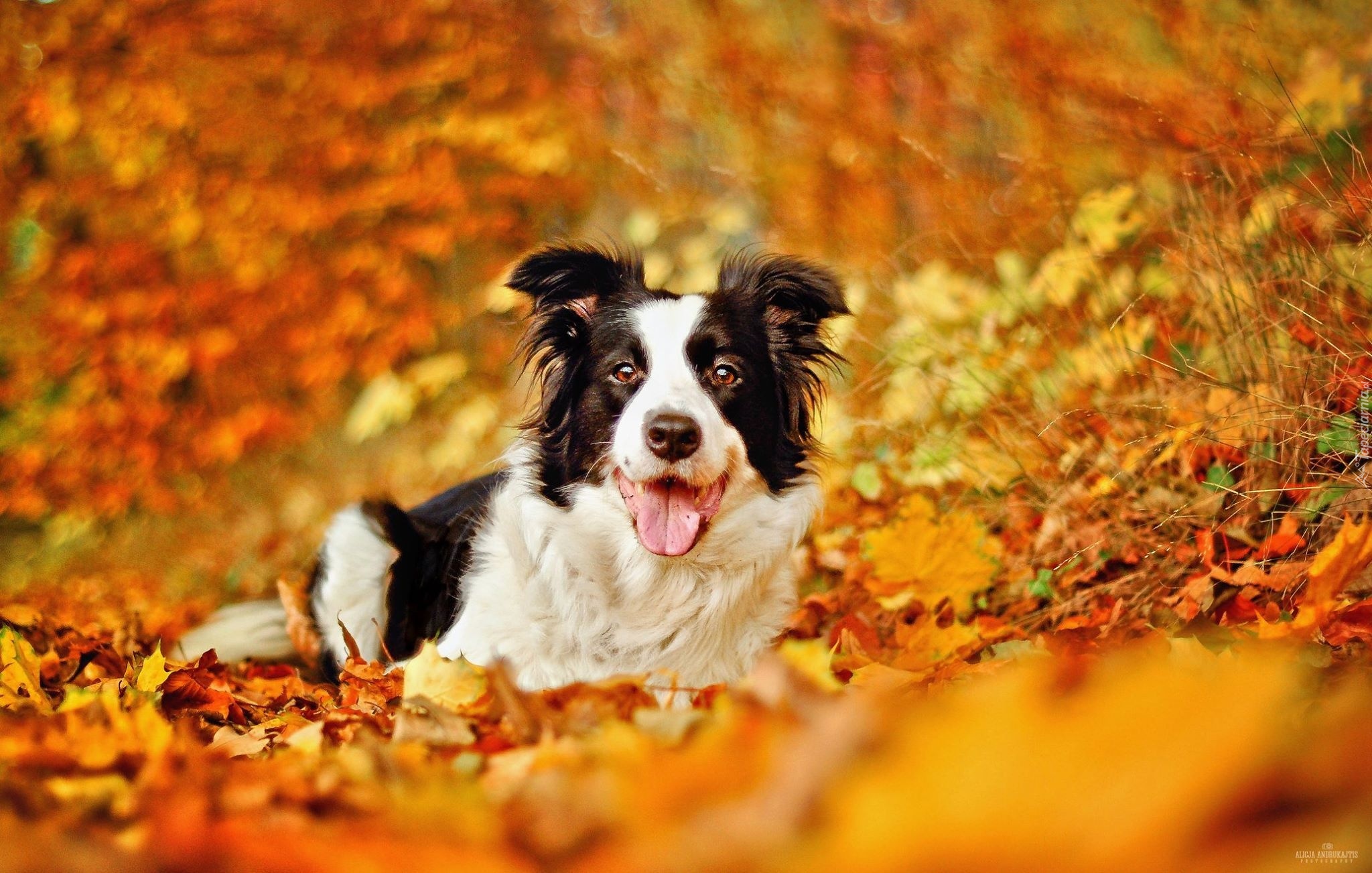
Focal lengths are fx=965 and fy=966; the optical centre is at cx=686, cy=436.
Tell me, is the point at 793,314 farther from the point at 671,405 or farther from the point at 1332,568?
the point at 1332,568

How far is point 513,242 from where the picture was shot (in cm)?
887

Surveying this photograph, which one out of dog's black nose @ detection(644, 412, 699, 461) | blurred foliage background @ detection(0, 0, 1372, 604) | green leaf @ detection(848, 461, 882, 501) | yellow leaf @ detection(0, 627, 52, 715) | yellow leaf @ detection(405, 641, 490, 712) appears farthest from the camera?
blurred foliage background @ detection(0, 0, 1372, 604)

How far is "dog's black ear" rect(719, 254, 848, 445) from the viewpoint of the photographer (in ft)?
9.93

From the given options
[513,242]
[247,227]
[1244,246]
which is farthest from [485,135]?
[1244,246]

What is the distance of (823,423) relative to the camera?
3.51 m

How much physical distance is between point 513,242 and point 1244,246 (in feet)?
22.9

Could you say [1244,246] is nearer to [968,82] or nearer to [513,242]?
[968,82]

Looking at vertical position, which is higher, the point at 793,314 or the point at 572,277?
the point at 572,277

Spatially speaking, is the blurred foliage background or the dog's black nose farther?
the blurred foliage background

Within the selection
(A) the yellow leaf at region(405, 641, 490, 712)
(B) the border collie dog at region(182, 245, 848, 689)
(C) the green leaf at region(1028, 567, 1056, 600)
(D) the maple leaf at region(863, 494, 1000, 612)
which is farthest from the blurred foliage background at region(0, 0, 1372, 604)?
(A) the yellow leaf at region(405, 641, 490, 712)

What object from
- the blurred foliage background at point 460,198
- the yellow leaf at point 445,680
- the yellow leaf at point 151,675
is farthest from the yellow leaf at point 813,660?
the blurred foliage background at point 460,198

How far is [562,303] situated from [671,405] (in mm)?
667

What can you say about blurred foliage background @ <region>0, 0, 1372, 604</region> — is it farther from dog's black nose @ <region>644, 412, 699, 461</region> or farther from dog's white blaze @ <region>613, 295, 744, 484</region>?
dog's black nose @ <region>644, 412, 699, 461</region>

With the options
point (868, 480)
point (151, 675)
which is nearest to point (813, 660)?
point (151, 675)
